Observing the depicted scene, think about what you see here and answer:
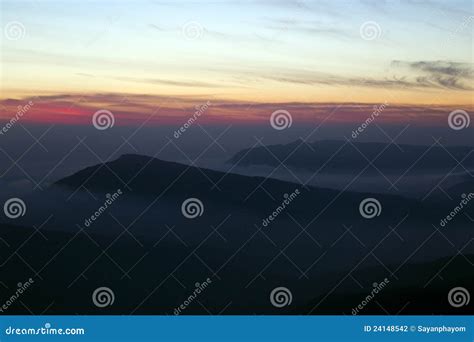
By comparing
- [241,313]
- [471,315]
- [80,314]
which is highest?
[471,315]

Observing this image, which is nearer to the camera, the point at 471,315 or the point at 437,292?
the point at 471,315

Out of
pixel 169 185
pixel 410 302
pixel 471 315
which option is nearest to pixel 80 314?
pixel 169 185

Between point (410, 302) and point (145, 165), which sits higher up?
point (410, 302)

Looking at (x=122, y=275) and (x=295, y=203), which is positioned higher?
(x=295, y=203)

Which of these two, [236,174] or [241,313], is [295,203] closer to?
[236,174]

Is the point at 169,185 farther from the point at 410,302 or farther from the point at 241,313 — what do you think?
the point at 410,302

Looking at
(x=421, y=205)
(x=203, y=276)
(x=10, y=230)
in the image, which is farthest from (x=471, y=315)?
(x=10, y=230)

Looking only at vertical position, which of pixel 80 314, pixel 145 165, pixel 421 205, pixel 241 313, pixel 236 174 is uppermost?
pixel 421 205
